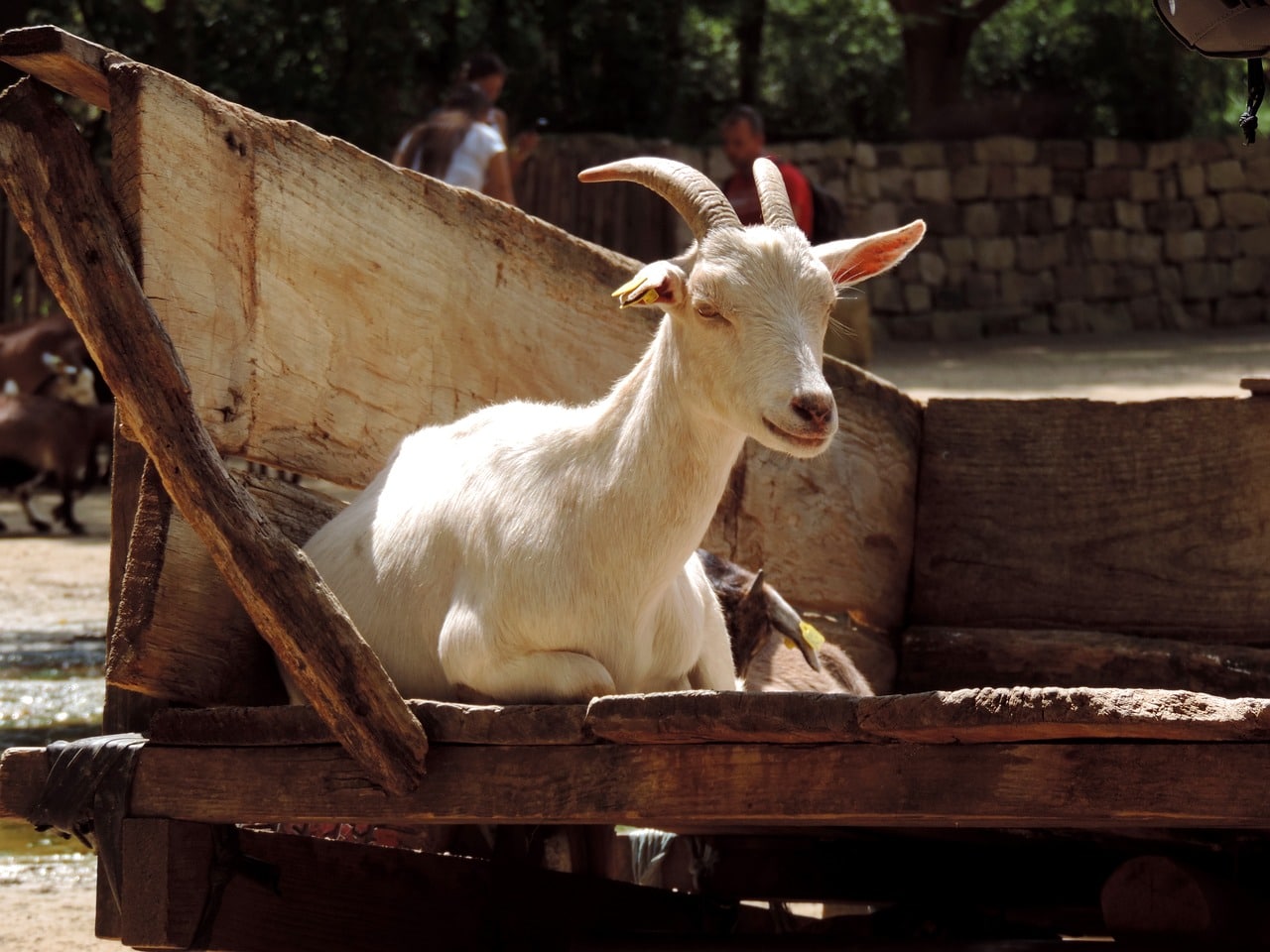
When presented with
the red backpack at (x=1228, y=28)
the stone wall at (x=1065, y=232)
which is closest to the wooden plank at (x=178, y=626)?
the red backpack at (x=1228, y=28)

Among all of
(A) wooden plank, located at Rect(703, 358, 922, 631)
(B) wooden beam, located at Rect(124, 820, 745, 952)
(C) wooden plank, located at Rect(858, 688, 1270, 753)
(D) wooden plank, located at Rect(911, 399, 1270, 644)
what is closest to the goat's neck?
(C) wooden plank, located at Rect(858, 688, 1270, 753)

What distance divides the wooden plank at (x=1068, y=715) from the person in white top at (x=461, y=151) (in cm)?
610

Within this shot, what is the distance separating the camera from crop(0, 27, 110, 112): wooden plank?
3213 millimetres

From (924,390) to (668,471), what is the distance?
504 inches

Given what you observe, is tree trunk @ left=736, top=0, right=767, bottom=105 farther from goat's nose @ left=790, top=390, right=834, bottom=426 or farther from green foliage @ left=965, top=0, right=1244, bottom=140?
goat's nose @ left=790, top=390, right=834, bottom=426

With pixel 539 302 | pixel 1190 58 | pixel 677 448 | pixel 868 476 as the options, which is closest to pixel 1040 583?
pixel 868 476

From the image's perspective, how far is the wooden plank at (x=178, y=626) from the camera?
346 cm

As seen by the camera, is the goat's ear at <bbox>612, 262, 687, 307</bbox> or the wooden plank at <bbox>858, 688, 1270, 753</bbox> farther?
the goat's ear at <bbox>612, 262, 687, 307</bbox>

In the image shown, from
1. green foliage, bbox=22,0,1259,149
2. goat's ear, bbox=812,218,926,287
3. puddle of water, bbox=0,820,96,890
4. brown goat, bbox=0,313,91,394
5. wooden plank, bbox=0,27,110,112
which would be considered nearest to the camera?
wooden plank, bbox=0,27,110,112

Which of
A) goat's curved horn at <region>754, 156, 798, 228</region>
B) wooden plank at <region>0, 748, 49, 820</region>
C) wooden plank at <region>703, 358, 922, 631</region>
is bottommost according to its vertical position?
wooden plank at <region>0, 748, 49, 820</region>

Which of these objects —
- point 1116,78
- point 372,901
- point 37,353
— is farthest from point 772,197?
point 1116,78

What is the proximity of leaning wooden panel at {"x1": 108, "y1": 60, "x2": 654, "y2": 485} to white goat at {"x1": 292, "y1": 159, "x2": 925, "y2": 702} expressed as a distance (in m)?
0.40

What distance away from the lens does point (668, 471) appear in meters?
3.53

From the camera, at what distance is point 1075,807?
283 centimetres
